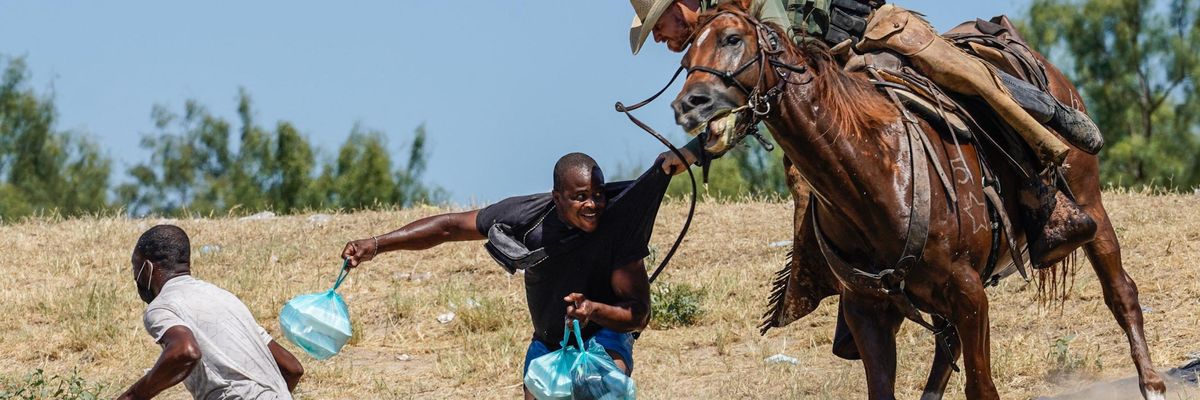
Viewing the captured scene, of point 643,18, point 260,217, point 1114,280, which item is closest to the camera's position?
point 643,18

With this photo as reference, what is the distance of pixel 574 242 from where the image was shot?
6.68m

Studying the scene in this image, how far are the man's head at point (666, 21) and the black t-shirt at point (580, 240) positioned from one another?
0.58 meters

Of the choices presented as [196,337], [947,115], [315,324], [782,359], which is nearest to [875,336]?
[947,115]

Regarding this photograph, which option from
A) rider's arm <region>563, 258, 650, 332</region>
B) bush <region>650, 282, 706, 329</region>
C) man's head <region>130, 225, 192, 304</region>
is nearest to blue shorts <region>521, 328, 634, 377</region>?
rider's arm <region>563, 258, 650, 332</region>

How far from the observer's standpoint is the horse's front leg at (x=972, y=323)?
6723mm

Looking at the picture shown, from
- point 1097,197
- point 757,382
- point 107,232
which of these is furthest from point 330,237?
point 1097,197

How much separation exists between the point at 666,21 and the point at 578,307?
1311mm

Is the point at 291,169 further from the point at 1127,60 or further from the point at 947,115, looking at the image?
the point at 947,115

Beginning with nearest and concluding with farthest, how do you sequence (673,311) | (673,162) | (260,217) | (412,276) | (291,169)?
(673,162) < (673,311) < (412,276) < (260,217) < (291,169)

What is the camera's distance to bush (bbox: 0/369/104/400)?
8258mm

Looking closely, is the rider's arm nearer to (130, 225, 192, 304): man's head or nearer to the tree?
(130, 225, 192, 304): man's head

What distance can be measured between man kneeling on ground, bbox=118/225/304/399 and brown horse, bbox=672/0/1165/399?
1.86m

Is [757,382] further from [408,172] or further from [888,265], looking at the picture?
[408,172]

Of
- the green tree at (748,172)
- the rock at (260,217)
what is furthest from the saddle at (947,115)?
the green tree at (748,172)
